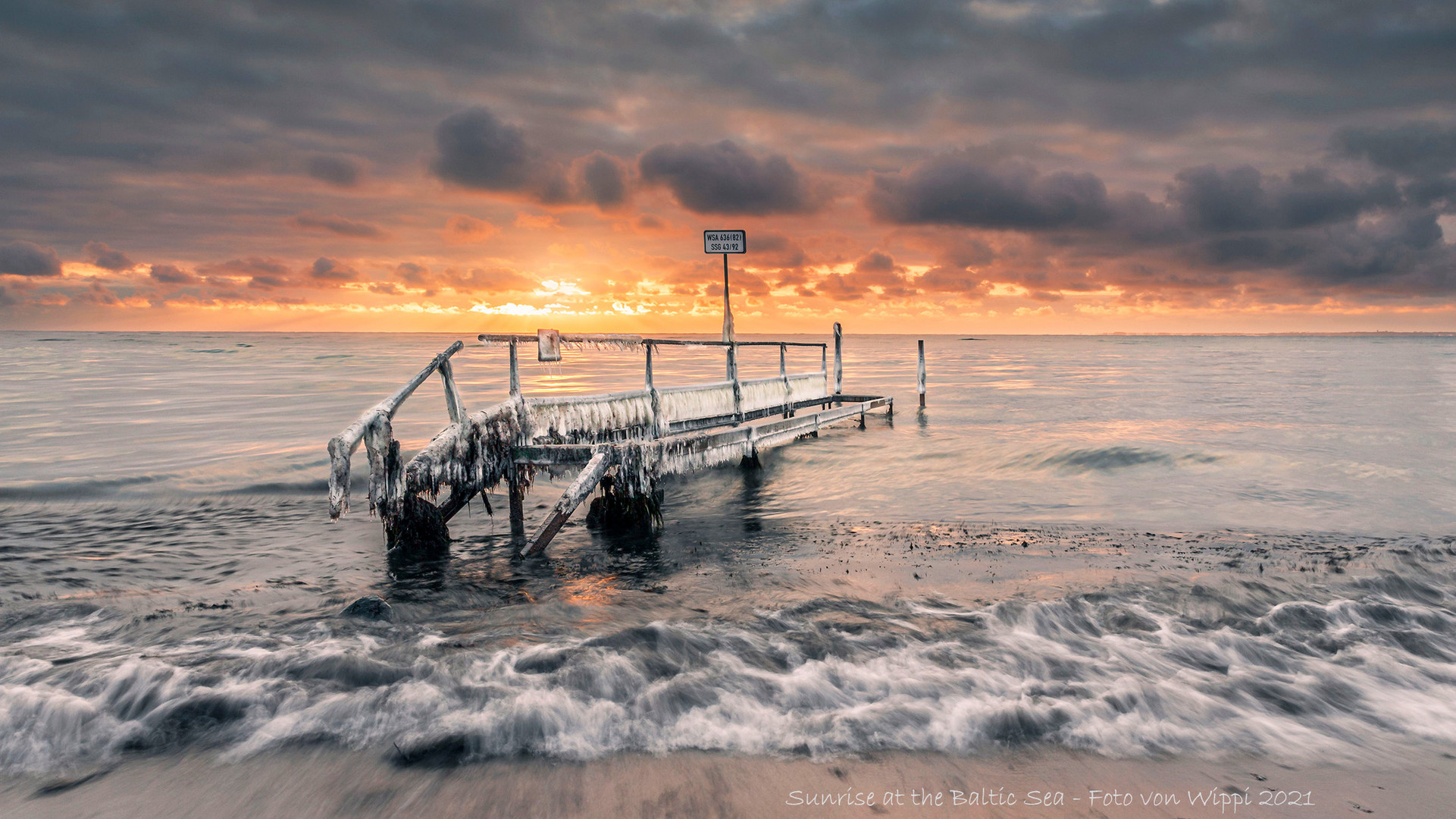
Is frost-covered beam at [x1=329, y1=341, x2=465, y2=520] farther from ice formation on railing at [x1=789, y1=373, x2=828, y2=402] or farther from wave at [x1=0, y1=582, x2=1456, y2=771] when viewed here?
ice formation on railing at [x1=789, y1=373, x2=828, y2=402]

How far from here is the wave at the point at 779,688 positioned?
4.36 m

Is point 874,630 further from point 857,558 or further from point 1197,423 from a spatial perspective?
point 1197,423

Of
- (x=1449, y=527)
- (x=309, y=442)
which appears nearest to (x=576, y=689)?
(x=1449, y=527)

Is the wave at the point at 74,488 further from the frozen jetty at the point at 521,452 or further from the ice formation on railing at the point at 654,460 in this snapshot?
the ice formation on railing at the point at 654,460

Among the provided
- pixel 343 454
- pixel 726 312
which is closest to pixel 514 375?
pixel 343 454

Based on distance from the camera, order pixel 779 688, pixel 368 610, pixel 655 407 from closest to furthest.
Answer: pixel 779 688 → pixel 368 610 → pixel 655 407

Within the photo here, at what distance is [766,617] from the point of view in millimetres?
6277

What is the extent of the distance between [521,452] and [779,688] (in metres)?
5.56

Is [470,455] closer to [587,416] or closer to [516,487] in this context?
[516,487]

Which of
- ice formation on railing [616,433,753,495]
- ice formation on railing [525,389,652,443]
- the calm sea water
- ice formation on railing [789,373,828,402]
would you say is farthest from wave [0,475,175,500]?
A: ice formation on railing [789,373,828,402]

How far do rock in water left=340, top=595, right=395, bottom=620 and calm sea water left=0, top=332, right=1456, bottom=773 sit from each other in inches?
4.2

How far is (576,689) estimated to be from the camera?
4.91 m

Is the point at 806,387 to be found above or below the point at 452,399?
below

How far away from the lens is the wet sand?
12.1ft
